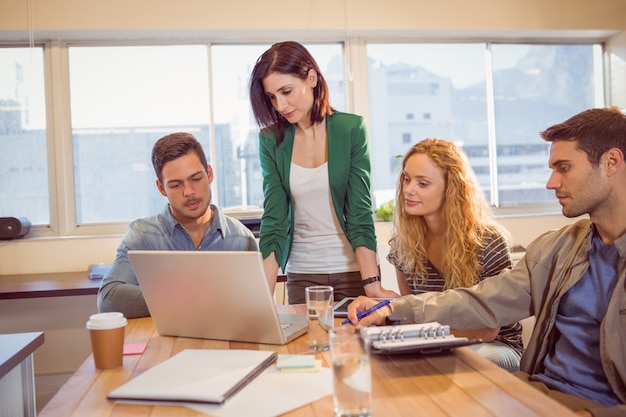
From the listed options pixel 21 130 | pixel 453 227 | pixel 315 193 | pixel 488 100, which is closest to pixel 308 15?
pixel 488 100

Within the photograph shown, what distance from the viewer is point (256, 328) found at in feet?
4.72

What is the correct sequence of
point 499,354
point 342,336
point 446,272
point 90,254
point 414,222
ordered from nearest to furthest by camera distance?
point 342,336 → point 499,354 → point 446,272 → point 414,222 → point 90,254

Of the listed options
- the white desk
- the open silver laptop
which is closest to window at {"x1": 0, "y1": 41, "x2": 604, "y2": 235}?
the white desk

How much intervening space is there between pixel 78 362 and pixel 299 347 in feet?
9.00

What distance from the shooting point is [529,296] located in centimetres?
160

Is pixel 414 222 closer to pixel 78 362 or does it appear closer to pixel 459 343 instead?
pixel 459 343

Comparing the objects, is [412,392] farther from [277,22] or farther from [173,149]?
[277,22]

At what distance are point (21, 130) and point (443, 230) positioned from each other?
9.15 feet

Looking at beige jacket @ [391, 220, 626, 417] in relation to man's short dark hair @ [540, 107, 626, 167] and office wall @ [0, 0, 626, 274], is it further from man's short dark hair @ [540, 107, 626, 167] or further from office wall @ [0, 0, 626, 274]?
office wall @ [0, 0, 626, 274]

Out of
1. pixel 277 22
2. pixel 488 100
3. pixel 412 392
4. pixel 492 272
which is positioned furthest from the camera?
pixel 488 100

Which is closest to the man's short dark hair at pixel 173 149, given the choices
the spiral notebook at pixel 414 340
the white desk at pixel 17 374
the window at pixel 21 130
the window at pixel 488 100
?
the white desk at pixel 17 374

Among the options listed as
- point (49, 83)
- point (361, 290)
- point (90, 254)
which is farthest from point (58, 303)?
point (361, 290)

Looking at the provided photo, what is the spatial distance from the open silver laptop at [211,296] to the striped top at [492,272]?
62cm

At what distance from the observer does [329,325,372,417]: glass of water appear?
96 centimetres
